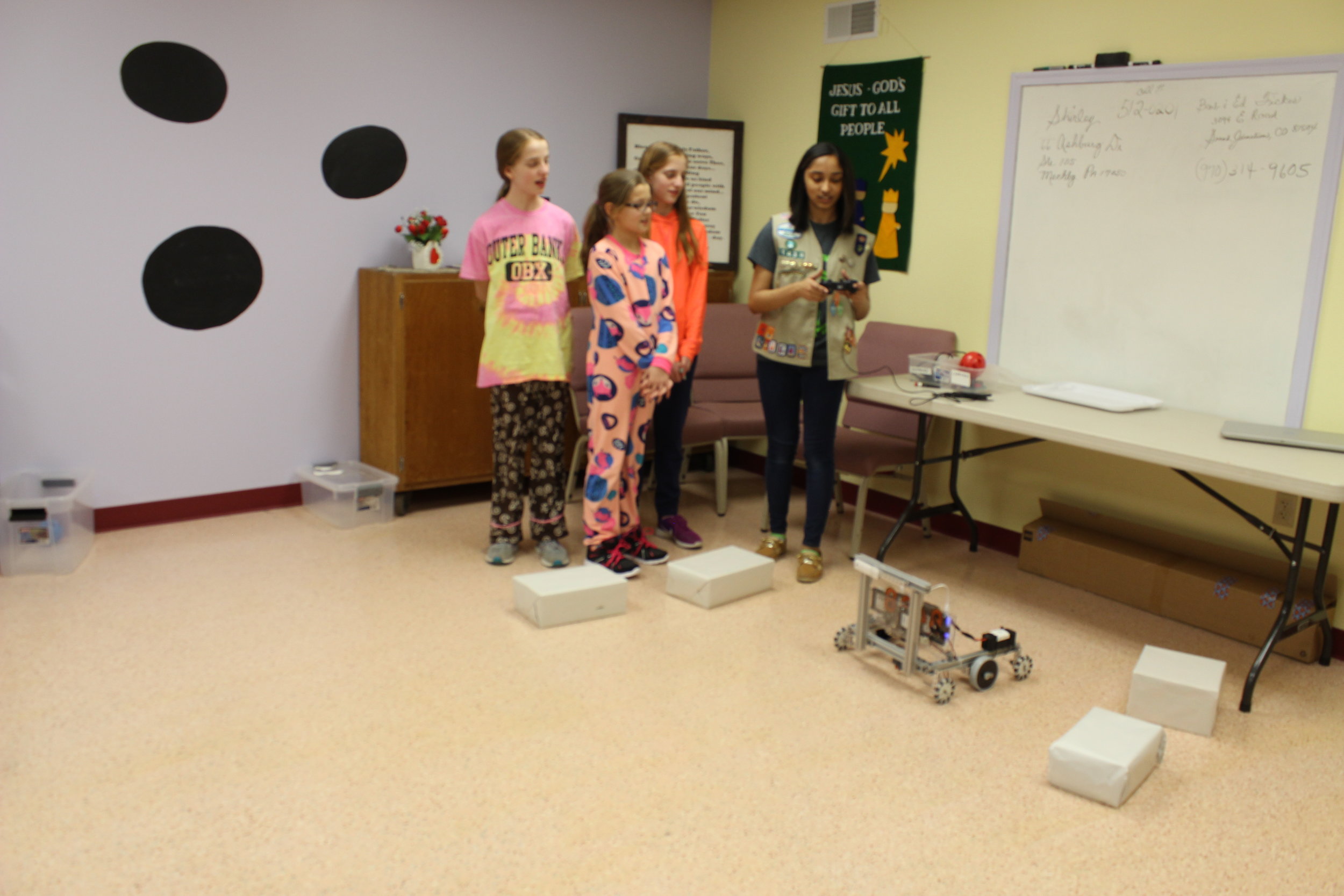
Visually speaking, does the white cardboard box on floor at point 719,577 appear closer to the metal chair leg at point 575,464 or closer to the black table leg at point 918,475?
the black table leg at point 918,475

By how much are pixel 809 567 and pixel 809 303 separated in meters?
0.88

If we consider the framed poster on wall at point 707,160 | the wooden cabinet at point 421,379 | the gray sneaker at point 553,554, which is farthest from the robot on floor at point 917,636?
the framed poster on wall at point 707,160

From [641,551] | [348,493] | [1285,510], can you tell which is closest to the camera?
[1285,510]

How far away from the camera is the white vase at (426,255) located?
4.08 m

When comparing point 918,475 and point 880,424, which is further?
point 880,424

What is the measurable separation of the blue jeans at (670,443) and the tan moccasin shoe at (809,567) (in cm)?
58

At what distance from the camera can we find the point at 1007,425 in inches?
122

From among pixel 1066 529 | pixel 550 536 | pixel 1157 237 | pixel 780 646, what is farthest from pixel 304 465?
pixel 1157 237

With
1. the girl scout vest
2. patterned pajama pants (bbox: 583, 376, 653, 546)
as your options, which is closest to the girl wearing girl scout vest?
the girl scout vest

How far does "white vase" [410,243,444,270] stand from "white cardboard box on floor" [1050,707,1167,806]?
285cm

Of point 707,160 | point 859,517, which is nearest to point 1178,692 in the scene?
point 859,517

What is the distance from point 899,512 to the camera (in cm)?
437

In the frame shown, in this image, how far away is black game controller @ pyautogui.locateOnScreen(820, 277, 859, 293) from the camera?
129 inches

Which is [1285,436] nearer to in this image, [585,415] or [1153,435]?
[1153,435]
